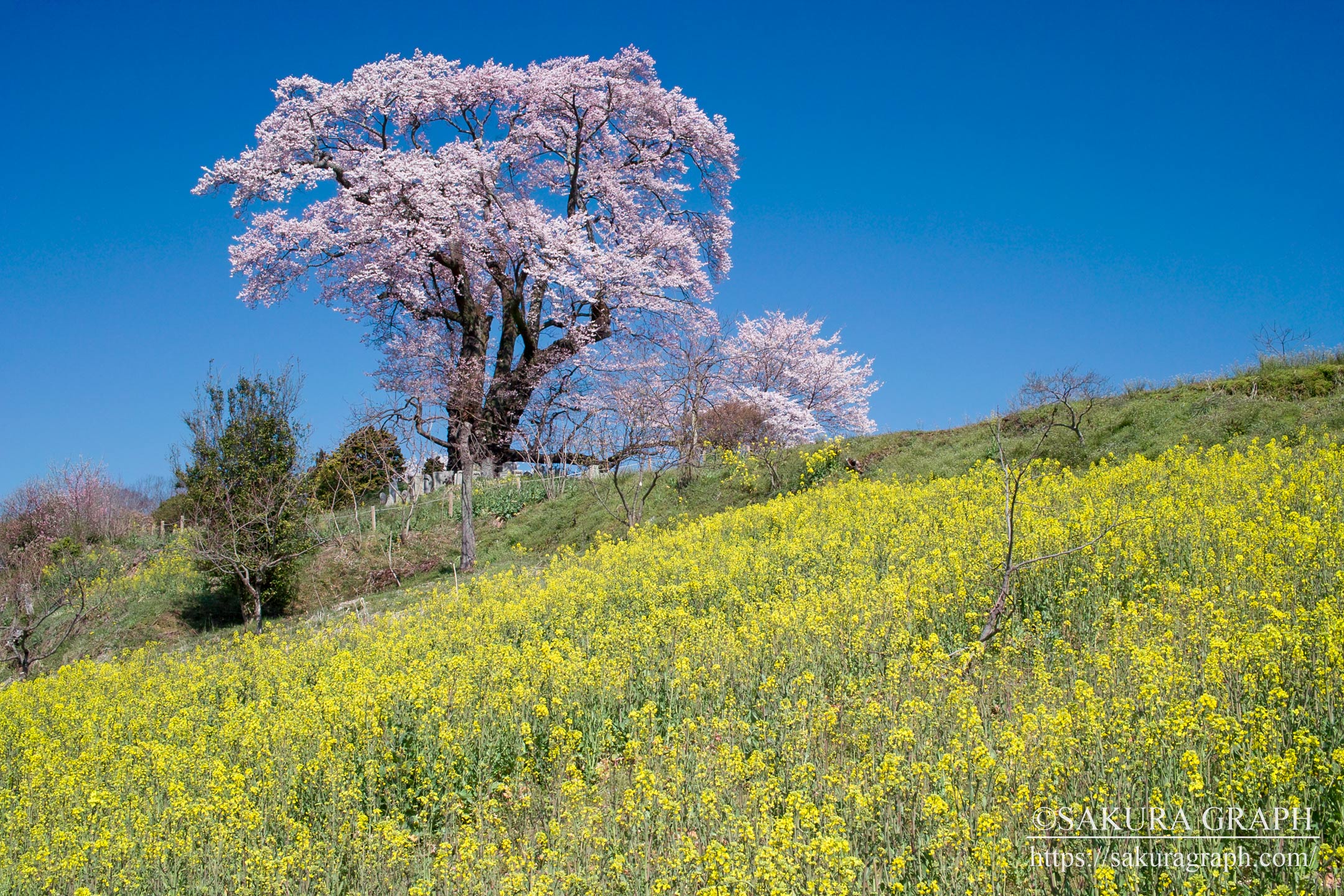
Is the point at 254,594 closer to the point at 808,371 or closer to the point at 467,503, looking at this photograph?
the point at 467,503

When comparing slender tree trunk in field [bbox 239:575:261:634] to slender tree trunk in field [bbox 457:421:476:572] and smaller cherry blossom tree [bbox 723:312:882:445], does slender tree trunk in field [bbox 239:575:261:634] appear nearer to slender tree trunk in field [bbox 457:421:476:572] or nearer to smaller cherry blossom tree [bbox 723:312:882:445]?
slender tree trunk in field [bbox 457:421:476:572]

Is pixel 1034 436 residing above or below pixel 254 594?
above

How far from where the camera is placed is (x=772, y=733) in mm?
5863

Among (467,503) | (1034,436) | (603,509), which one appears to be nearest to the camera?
(1034,436)

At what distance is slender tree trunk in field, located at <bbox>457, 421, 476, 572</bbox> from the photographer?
65.2 ft

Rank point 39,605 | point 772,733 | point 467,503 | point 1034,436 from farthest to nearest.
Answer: point 39,605
point 467,503
point 1034,436
point 772,733

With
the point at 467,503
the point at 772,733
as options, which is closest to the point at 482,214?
the point at 467,503

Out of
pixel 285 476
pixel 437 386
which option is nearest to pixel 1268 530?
pixel 285 476

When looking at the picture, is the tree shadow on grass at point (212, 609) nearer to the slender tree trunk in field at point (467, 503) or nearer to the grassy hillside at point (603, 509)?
the grassy hillside at point (603, 509)

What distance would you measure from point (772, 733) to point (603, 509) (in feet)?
54.4

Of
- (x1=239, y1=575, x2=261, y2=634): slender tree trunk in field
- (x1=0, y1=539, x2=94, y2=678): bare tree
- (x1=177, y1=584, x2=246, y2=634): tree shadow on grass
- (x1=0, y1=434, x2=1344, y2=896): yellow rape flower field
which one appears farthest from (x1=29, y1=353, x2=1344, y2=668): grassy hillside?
(x1=0, y1=434, x2=1344, y2=896): yellow rape flower field

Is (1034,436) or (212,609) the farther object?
(212,609)

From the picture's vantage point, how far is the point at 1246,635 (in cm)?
555

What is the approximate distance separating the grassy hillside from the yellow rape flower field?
238 inches
